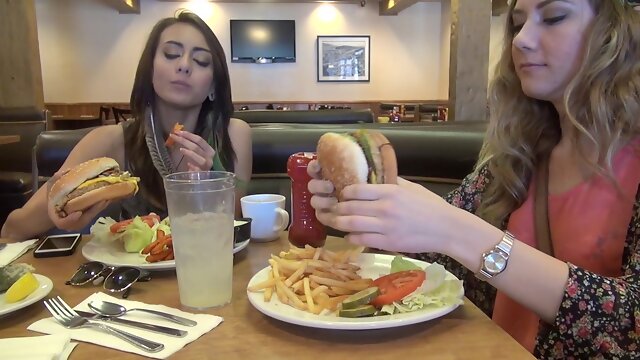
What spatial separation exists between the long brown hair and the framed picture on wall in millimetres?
9055

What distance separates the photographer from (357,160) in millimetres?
815

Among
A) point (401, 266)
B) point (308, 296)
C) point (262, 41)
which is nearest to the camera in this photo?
point (308, 296)

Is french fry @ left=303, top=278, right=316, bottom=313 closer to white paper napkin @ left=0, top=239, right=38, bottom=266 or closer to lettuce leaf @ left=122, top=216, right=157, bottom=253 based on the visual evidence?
lettuce leaf @ left=122, top=216, right=157, bottom=253

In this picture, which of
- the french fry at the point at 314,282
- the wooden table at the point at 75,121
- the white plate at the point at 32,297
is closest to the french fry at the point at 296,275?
the french fry at the point at 314,282

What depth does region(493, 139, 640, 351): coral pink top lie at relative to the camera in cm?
109

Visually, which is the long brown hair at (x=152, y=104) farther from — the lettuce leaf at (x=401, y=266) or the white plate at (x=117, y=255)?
the lettuce leaf at (x=401, y=266)

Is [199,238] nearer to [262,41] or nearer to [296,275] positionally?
[296,275]

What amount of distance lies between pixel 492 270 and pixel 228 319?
447 mm

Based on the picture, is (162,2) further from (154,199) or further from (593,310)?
(593,310)

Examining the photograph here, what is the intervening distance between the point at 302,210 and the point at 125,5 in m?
9.90

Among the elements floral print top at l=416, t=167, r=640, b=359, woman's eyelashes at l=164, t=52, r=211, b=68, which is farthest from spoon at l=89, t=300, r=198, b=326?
woman's eyelashes at l=164, t=52, r=211, b=68

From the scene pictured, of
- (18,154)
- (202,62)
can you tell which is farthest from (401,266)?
(18,154)

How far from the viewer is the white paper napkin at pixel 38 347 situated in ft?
2.33

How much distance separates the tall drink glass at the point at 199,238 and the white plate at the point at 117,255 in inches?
7.0
